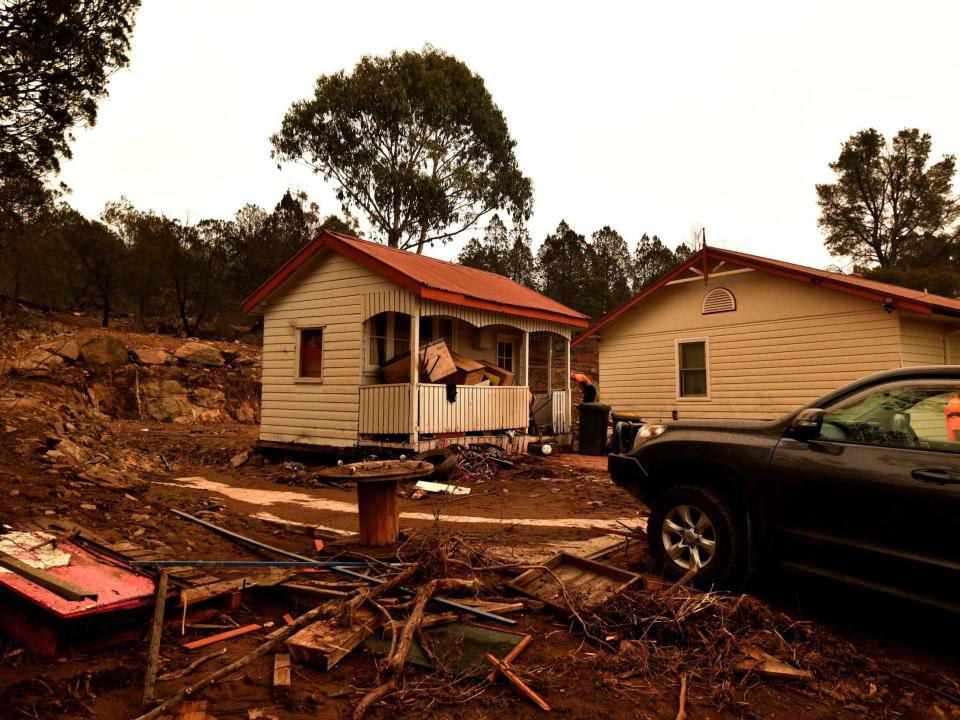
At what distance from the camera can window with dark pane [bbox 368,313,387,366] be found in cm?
1308

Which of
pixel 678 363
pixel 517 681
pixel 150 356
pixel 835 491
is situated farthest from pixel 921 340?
pixel 150 356

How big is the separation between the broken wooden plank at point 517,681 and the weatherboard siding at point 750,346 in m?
11.3

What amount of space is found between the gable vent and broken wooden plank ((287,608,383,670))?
1270 centimetres

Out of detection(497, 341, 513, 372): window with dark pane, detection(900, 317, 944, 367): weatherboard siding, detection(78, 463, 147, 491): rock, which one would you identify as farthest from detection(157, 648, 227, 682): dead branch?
detection(497, 341, 513, 372): window with dark pane

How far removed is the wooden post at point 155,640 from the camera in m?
3.12

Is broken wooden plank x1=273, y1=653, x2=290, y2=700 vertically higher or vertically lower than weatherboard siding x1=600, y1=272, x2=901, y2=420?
lower

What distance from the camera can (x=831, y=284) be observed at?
1261 centimetres

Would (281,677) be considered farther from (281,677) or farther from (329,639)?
(329,639)

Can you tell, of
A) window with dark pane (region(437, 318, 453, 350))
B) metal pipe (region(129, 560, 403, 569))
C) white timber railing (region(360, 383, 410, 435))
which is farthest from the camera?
window with dark pane (region(437, 318, 453, 350))

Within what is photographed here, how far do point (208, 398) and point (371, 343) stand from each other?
1082cm

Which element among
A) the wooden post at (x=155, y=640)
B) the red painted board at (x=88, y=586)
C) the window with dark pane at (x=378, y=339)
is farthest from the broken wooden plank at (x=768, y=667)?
the window with dark pane at (x=378, y=339)

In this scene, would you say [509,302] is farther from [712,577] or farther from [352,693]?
[352,693]

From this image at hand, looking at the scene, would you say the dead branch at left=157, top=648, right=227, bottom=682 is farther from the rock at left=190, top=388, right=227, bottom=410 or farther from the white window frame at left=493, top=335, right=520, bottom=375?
the rock at left=190, top=388, right=227, bottom=410

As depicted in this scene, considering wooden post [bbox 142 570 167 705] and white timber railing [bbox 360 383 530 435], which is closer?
wooden post [bbox 142 570 167 705]
